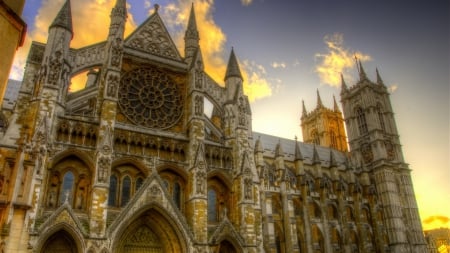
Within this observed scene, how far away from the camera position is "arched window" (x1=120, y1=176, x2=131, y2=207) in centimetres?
2050

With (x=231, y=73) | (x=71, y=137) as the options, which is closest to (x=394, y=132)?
(x=231, y=73)

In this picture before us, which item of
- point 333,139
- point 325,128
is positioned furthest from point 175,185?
point 333,139

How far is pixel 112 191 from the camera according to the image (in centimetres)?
2025

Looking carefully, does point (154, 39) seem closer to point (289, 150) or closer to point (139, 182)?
point (139, 182)

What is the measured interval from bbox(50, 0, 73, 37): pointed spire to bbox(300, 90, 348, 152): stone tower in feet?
159

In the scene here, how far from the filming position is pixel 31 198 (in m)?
16.4

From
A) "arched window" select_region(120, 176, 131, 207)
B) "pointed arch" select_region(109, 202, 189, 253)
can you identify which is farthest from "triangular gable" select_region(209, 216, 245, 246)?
"arched window" select_region(120, 176, 131, 207)

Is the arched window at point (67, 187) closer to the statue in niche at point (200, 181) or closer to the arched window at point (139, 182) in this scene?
the arched window at point (139, 182)

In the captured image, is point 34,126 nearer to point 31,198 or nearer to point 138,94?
point 31,198

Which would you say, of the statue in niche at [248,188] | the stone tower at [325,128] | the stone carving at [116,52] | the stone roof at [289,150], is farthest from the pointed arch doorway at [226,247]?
the stone tower at [325,128]

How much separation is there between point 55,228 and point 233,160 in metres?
11.6

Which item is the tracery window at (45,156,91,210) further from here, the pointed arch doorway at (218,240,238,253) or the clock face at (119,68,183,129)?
the pointed arch doorway at (218,240,238,253)

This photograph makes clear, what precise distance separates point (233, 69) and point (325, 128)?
40171 mm

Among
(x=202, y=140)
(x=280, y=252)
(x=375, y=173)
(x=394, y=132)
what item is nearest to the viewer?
(x=202, y=140)
